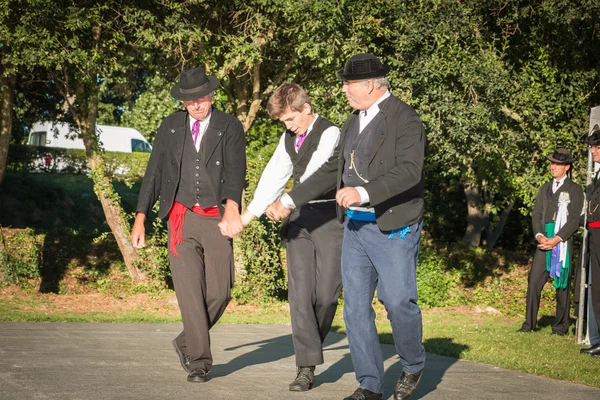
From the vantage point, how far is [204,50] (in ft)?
49.4

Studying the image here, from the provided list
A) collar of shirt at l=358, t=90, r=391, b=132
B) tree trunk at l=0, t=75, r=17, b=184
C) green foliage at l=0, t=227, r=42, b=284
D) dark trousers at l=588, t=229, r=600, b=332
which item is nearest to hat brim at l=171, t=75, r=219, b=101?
collar of shirt at l=358, t=90, r=391, b=132

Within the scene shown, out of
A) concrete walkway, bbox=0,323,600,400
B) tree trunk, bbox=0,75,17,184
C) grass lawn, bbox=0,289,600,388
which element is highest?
tree trunk, bbox=0,75,17,184

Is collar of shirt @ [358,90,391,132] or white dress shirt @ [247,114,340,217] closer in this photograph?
collar of shirt @ [358,90,391,132]

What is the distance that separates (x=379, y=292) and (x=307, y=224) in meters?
1.05

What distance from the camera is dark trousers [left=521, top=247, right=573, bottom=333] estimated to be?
11.9 metres

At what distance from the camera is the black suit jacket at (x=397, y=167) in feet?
18.4

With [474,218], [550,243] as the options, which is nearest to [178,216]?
[550,243]

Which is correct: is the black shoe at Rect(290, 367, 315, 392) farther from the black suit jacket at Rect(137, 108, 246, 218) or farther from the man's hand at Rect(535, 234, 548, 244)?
the man's hand at Rect(535, 234, 548, 244)

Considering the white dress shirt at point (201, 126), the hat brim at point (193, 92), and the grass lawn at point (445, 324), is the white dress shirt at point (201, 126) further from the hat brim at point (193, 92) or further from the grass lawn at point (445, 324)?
the grass lawn at point (445, 324)

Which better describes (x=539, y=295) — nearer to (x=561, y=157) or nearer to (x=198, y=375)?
(x=561, y=157)

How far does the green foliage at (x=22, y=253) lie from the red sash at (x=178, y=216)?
1016cm

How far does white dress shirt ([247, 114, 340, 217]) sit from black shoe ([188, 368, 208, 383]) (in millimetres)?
1267

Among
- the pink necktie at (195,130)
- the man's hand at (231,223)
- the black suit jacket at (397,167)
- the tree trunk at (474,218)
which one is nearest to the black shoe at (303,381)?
the man's hand at (231,223)

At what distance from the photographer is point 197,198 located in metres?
6.85
